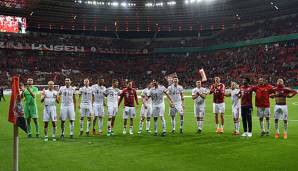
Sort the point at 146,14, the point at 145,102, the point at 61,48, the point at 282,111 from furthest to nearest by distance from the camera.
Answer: the point at 146,14 < the point at 61,48 < the point at 145,102 < the point at 282,111

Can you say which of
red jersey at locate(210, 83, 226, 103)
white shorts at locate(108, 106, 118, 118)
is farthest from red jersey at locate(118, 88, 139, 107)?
red jersey at locate(210, 83, 226, 103)

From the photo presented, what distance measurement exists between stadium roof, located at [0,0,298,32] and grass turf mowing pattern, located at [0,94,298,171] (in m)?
48.8

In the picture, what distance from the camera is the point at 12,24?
5762cm

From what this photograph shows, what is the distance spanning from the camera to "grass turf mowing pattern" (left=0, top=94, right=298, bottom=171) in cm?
991

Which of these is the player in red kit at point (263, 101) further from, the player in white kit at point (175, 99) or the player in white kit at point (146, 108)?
the player in white kit at point (146, 108)

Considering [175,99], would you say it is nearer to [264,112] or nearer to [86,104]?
[264,112]

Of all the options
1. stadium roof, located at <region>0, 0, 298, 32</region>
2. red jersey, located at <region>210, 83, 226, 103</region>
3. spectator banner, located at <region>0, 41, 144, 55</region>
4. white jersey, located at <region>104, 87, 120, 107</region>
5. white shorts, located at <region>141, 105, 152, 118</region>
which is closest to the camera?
white jersey, located at <region>104, 87, 120, 107</region>

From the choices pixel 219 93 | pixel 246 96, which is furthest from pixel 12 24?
pixel 246 96

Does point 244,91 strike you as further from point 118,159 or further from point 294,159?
point 118,159

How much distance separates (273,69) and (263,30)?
12.3 m

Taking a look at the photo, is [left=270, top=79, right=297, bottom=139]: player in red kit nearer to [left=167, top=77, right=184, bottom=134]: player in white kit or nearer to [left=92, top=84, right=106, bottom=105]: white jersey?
[left=167, top=77, right=184, bottom=134]: player in white kit

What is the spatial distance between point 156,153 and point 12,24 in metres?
52.9

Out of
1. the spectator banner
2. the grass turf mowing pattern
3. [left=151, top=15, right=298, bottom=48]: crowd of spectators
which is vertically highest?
[left=151, top=15, right=298, bottom=48]: crowd of spectators

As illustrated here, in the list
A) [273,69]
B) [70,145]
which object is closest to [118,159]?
[70,145]
